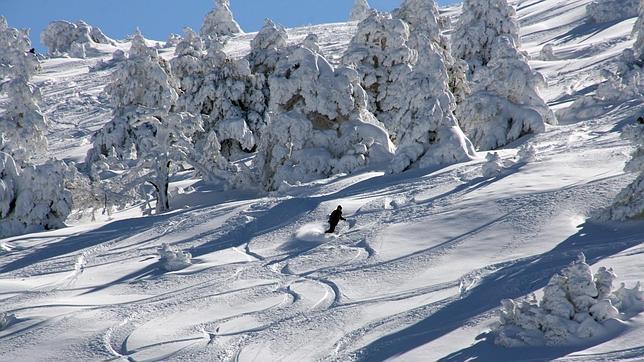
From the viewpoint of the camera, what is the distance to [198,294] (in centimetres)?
1728

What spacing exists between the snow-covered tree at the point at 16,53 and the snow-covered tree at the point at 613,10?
44568 mm

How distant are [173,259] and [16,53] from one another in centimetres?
5188

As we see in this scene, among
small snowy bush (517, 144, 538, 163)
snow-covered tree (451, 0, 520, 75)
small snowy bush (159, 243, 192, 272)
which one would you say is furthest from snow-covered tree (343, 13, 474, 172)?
small snowy bush (159, 243, 192, 272)

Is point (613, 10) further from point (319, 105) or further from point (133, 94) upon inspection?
point (319, 105)

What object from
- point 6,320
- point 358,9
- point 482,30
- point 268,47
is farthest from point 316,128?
point 358,9

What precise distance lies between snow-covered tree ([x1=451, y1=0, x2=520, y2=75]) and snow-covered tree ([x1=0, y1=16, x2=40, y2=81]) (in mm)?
33776

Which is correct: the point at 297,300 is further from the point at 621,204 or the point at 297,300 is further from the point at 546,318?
the point at 621,204

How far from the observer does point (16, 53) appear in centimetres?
6562

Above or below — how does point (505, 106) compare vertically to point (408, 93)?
below

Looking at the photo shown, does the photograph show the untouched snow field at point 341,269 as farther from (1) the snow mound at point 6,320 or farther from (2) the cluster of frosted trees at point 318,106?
(2) the cluster of frosted trees at point 318,106

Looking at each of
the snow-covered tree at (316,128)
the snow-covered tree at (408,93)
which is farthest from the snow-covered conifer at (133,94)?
the snow-covered tree at (316,128)

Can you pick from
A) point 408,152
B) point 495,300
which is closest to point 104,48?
point 408,152

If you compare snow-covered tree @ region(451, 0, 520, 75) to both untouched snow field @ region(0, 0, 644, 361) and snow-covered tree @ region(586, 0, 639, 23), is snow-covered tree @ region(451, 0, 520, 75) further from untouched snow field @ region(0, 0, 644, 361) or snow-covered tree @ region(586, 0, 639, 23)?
snow-covered tree @ region(586, 0, 639, 23)

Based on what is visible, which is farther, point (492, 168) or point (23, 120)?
point (23, 120)
